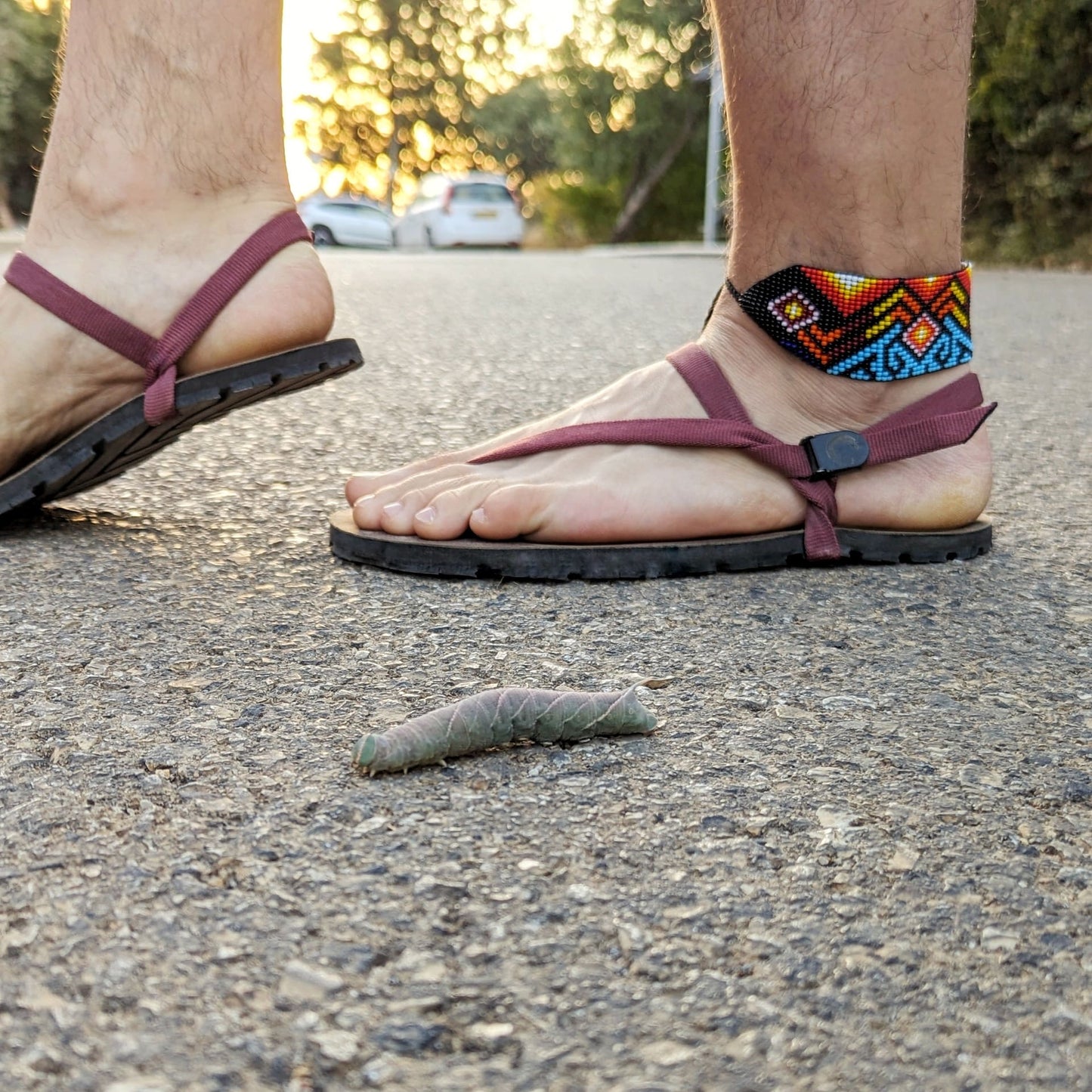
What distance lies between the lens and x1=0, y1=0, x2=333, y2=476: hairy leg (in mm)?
1604

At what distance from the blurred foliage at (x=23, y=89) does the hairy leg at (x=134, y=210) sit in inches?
845

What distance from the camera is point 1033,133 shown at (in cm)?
920

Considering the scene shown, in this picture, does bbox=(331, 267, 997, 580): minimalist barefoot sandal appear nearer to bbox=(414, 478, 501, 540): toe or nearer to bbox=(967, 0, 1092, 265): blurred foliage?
bbox=(414, 478, 501, 540): toe

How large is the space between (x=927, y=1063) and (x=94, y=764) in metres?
0.65

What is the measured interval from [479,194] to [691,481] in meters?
22.6

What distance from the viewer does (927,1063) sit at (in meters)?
0.67

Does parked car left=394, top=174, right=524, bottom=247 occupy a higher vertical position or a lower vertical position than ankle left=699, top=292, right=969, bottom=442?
lower

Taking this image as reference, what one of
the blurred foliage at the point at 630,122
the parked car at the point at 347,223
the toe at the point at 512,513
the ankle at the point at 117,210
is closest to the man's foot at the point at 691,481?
the toe at the point at 512,513

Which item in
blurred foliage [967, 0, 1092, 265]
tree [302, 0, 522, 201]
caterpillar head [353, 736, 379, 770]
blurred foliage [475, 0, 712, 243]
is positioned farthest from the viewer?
tree [302, 0, 522, 201]

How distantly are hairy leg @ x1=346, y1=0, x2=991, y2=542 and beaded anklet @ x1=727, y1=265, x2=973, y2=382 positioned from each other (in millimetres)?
22

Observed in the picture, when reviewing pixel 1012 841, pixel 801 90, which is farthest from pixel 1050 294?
pixel 1012 841

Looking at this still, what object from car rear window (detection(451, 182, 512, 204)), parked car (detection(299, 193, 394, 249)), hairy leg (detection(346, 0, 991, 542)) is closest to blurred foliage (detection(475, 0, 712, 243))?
car rear window (detection(451, 182, 512, 204))

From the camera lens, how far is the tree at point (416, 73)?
130 ft

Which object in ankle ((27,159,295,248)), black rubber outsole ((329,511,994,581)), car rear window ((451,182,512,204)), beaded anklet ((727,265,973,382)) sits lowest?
car rear window ((451,182,512,204))
